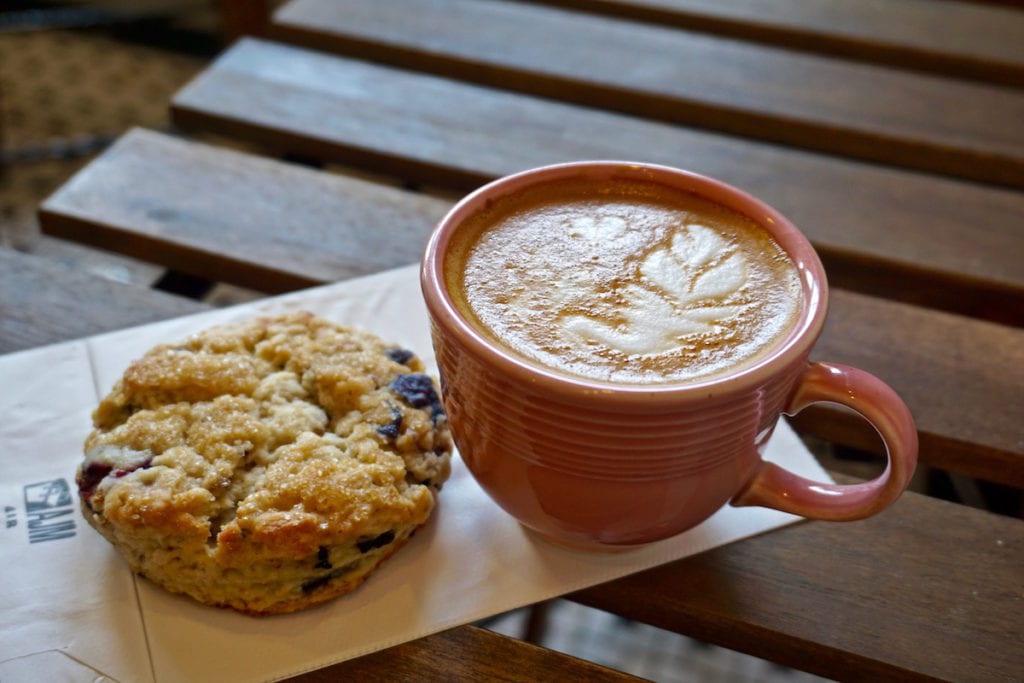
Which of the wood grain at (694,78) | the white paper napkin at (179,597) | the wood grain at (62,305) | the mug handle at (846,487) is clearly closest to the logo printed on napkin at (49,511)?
the white paper napkin at (179,597)

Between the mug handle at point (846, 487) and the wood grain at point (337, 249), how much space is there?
169mm

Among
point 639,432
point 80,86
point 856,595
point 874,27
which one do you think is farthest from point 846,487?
point 80,86

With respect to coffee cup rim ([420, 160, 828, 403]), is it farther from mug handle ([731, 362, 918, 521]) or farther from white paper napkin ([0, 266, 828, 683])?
white paper napkin ([0, 266, 828, 683])

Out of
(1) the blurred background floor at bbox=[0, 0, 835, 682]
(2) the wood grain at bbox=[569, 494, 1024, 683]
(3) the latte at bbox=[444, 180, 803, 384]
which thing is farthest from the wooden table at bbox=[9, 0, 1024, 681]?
(1) the blurred background floor at bbox=[0, 0, 835, 682]

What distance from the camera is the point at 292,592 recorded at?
60 centimetres

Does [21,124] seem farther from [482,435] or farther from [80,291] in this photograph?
[482,435]

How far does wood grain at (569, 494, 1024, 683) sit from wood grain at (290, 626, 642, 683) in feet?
0.19

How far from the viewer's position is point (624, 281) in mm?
632

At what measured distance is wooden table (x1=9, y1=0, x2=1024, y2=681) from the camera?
638mm

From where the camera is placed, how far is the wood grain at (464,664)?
586mm

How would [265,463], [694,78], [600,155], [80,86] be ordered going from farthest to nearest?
[80,86]
[694,78]
[600,155]
[265,463]

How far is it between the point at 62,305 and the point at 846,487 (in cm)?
63

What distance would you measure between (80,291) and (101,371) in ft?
0.37

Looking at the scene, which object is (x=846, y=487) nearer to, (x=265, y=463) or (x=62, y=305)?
(x=265, y=463)
